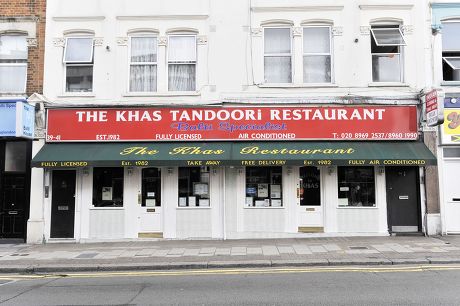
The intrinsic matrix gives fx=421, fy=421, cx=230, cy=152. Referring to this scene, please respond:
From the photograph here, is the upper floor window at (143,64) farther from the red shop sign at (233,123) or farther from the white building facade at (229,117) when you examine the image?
the red shop sign at (233,123)

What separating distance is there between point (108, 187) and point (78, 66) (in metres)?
4.32

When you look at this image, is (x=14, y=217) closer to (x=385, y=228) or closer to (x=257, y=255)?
(x=257, y=255)

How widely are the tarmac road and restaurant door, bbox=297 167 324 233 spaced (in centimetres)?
429

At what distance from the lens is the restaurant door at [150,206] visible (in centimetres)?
1376

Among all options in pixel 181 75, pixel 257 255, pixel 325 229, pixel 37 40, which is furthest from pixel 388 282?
pixel 37 40

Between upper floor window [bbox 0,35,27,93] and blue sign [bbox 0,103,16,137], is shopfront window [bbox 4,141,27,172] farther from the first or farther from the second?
upper floor window [bbox 0,35,27,93]

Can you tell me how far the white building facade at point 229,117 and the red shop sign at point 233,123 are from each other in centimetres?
3

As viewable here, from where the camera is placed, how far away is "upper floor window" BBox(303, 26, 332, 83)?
46.9ft

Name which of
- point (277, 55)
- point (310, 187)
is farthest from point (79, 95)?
point (310, 187)

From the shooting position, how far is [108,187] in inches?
553

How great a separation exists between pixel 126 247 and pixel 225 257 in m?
3.57

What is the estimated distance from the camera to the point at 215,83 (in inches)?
557

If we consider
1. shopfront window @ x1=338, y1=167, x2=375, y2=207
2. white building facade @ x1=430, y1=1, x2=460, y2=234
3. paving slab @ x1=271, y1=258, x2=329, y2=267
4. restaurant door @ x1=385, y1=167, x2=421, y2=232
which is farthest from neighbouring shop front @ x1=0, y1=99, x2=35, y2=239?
white building facade @ x1=430, y1=1, x2=460, y2=234

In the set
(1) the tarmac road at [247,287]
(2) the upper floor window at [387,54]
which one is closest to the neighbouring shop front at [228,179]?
(2) the upper floor window at [387,54]
